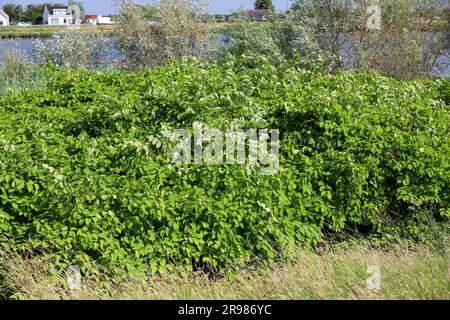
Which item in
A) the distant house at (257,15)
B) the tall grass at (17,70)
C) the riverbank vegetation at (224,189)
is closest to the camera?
the riverbank vegetation at (224,189)

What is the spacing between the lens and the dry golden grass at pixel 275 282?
433 centimetres

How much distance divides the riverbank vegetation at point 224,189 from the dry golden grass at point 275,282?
2cm

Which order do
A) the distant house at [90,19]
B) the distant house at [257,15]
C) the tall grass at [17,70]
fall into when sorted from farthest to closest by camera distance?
the distant house at [90,19]
the distant house at [257,15]
the tall grass at [17,70]

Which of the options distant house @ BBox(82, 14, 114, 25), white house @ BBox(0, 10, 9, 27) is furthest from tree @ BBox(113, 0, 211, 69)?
white house @ BBox(0, 10, 9, 27)

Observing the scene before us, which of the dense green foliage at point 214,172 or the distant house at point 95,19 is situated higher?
the distant house at point 95,19

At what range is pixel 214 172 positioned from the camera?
5.28 metres

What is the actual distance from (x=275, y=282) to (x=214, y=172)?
1.11 metres

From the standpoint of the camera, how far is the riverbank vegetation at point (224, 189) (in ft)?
15.6

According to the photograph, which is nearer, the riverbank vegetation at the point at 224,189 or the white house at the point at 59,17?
the riverbank vegetation at the point at 224,189

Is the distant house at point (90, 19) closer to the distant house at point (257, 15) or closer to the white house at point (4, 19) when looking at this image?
the distant house at point (257, 15)

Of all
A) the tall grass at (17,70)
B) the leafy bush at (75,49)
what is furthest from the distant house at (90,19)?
the tall grass at (17,70)

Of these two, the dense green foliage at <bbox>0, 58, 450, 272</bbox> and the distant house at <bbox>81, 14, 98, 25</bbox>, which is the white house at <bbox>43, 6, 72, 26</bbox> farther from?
the dense green foliage at <bbox>0, 58, 450, 272</bbox>


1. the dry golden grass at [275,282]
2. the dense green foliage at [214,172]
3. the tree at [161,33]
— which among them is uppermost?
the tree at [161,33]
